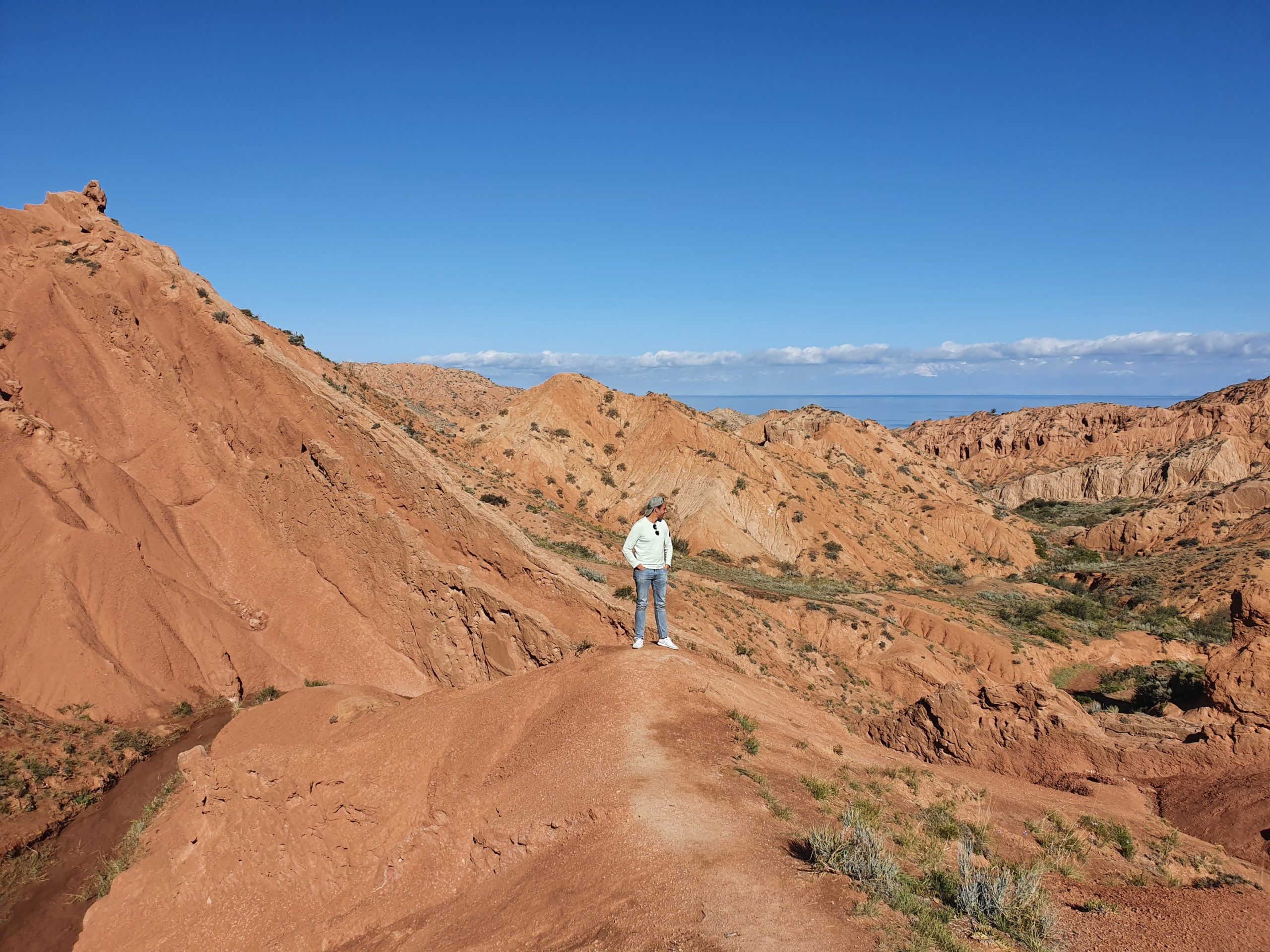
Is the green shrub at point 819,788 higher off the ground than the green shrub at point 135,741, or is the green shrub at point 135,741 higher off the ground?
the green shrub at point 819,788

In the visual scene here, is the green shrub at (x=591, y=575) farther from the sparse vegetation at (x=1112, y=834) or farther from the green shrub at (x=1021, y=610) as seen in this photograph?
the green shrub at (x=1021, y=610)

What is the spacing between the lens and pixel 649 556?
34.2 feet

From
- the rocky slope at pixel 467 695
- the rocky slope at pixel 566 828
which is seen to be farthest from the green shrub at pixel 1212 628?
the rocky slope at pixel 566 828

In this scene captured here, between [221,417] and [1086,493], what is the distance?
8584 cm

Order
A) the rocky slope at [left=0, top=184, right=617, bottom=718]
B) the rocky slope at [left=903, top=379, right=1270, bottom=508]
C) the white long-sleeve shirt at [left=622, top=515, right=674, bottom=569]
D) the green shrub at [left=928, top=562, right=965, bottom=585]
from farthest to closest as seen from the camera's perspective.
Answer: the rocky slope at [left=903, top=379, right=1270, bottom=508]
the green shrub at [left=928, top=562, right=965, bottom=585]
the rocky slope at [left=0, top=184, right=617, bottom=718]
the white long-sleeve shirt at [left=622, top=515, right=674, bottom=569]

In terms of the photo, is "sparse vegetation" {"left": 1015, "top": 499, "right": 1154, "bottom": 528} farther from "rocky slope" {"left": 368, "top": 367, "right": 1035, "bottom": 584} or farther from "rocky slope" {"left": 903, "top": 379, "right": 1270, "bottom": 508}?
"rocky slope" {"left": 368, "top": 367, "right": 1035, "bottom": 584}

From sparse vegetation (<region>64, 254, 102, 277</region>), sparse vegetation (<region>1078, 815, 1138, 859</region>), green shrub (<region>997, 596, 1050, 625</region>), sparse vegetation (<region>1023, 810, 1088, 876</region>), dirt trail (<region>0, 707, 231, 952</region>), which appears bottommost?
green shrub (<region>997, 596, 1050, 625</region>)

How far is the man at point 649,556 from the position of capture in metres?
10.3

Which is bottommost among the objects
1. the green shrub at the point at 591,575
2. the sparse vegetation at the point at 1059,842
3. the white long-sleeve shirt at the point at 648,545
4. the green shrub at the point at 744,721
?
the sparse vegetation at the point at 1059,842

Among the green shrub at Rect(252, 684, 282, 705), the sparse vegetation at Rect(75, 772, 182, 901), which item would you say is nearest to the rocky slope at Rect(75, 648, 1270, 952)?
the sparse vegetation at Rect(75, 772, 182, 901)

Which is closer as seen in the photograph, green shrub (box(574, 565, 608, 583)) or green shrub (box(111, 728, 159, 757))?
green shrub (box(111, 728, 159, 757))

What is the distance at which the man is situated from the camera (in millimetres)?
10266

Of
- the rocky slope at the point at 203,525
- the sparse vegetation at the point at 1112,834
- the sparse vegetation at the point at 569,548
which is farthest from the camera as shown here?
the sparse vegetation at the point at 569,548

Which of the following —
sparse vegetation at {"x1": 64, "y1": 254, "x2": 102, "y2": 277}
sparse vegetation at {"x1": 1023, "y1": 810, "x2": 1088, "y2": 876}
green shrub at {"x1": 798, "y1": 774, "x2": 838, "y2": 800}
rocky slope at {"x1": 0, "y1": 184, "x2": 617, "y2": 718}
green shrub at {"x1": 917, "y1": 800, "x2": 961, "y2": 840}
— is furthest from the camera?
sparse vegetation at {"x1": 64, "y1": 254, "x2": 102, "y2": 277}
